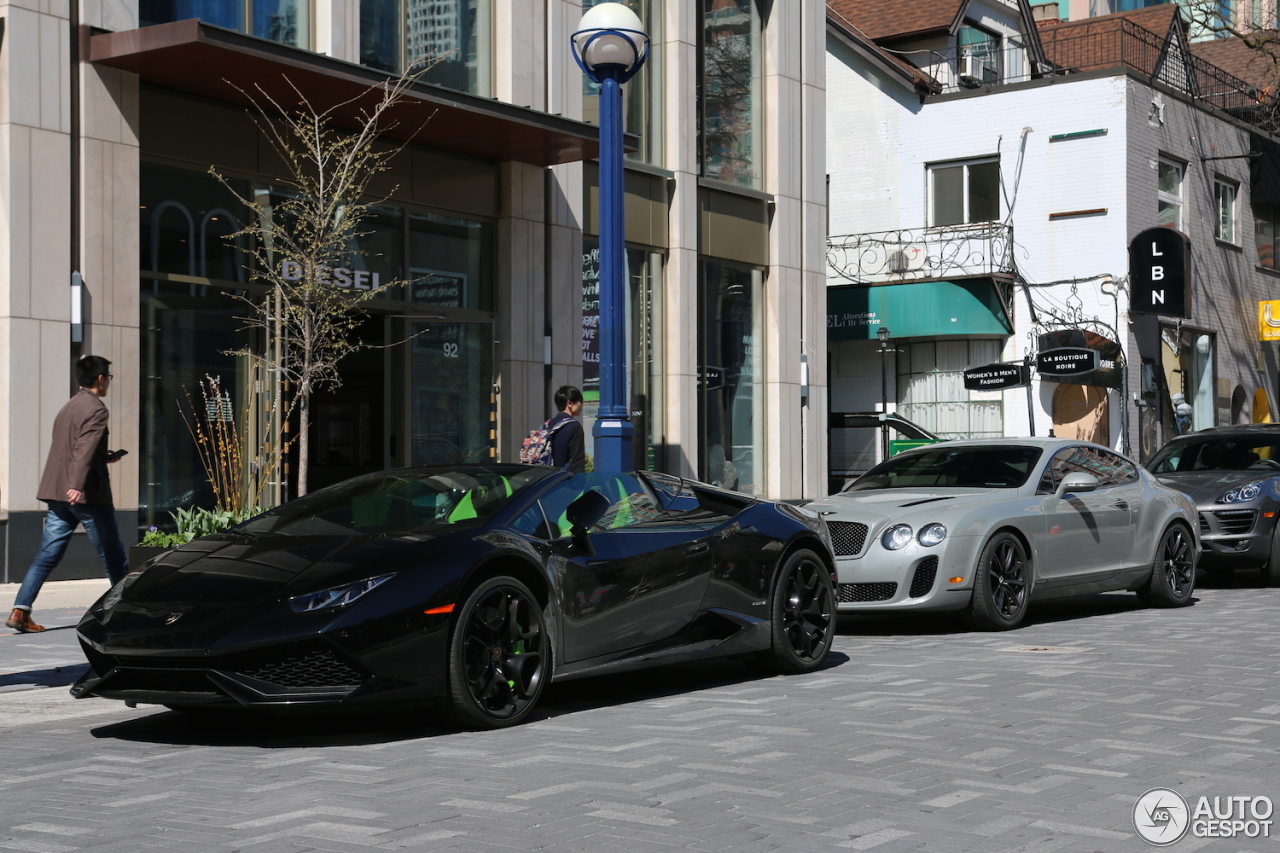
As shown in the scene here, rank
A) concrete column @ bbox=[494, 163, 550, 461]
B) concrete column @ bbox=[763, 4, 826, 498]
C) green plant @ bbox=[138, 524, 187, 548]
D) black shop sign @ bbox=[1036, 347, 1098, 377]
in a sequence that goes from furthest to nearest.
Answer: black shop sign @ bbox=[1036, 347, 1098, 377] < concrete column @ bbox=[763, 4, 826, 498] < concrete column @ bbox=[494, 163, 550, 461] < green plant @ bbox=[138, 524, 187, 548]

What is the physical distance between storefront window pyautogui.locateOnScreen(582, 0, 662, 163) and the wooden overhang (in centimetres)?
237

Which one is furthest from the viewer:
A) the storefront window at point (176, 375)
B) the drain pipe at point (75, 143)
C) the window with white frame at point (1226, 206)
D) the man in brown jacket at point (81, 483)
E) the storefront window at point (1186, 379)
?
the window with white frame at point (1226, 206)

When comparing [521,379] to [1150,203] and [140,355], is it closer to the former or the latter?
[140,355]

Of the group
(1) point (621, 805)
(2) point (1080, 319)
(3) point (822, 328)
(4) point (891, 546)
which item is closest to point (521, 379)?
(3) point (822, 328)

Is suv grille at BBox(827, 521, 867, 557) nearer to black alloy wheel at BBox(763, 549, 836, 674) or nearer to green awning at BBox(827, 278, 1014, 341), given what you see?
black alloy wheel at BBox(763, 549, 836, 674)

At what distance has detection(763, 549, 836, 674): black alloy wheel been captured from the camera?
868 cm

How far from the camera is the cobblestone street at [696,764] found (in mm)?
4957

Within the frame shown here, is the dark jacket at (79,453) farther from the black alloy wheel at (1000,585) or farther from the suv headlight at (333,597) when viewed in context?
the black alloy wheel at (1000,585)

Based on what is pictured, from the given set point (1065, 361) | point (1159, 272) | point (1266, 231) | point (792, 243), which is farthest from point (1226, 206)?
point (792, 243)

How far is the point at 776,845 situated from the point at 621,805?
2.33 ft

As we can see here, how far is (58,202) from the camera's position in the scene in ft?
45.5

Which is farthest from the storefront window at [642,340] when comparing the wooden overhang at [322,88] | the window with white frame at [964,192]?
the window with white frame at [964,192]

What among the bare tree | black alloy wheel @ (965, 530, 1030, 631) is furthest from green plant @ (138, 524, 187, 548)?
black alloy wheel @ (965, 530, 1030, 631)

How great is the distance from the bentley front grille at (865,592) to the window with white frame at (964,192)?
21.7 m
